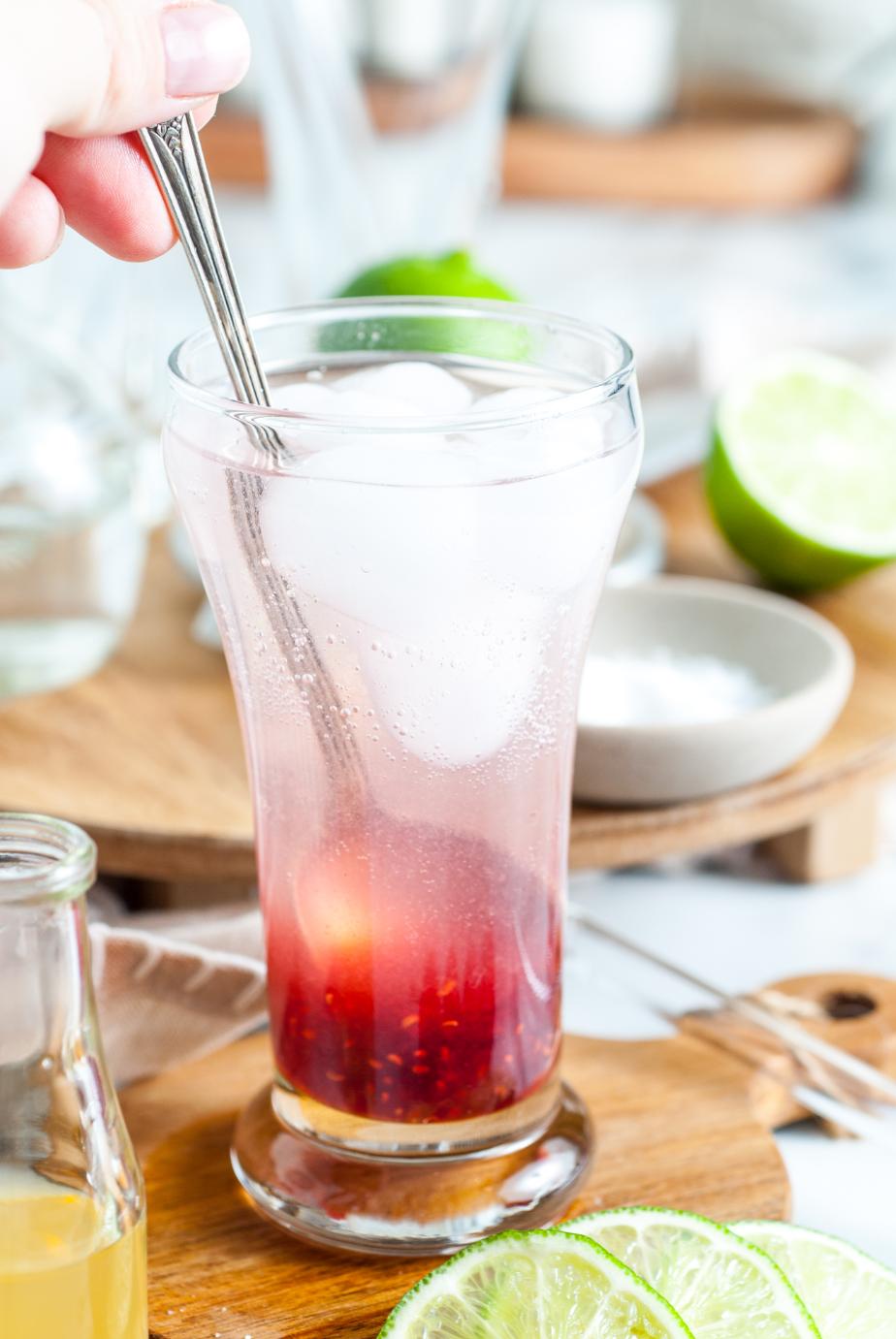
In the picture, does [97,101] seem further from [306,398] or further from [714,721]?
[714,721]

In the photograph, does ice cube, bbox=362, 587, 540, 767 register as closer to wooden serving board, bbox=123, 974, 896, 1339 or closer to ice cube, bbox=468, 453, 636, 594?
ice cube, bbox=468, 453, 636, 594

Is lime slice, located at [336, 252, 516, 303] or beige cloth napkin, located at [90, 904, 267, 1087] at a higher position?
lime slice, located at [336, 252, 516, 303]

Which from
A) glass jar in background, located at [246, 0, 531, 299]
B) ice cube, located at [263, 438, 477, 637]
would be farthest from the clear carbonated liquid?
glass jar in background, located at [246, 0, 531, 299]

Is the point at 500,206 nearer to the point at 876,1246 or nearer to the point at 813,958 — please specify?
the point at 813,958

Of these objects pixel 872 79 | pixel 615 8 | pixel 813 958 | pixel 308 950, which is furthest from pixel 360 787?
pixel 872 79

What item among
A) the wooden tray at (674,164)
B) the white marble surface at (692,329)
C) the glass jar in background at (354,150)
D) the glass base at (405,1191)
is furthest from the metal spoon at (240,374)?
the wooden tray at (674,164)

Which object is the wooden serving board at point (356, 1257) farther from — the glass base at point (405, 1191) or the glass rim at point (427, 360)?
the glass rim at point (427, 360)
